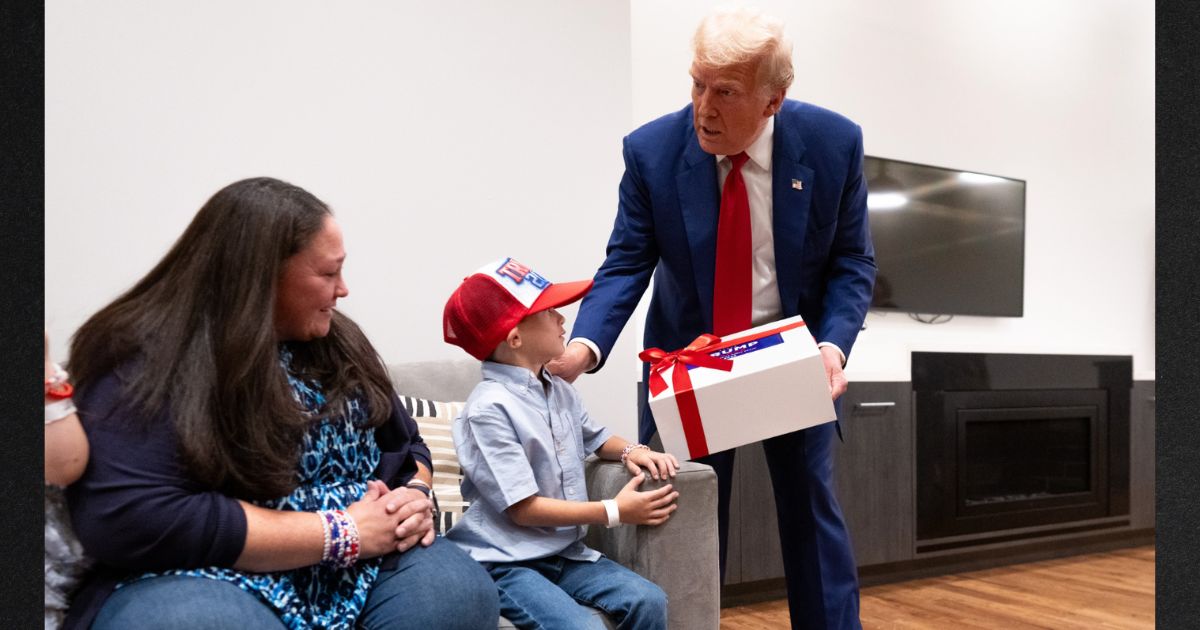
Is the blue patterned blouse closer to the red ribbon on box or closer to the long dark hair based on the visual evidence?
the long dark hair

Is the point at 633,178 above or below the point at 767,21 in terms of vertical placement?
below

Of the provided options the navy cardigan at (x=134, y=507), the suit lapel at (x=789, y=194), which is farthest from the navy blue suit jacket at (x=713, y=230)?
the navy cardigan at (x=134, y=507)

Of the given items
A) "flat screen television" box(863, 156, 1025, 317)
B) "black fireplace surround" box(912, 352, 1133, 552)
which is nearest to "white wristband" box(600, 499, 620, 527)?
"black fireplace surround" box(912, 352, 1133, 552)

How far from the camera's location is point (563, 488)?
5.28ft

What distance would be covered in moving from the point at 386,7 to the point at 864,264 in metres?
1.21

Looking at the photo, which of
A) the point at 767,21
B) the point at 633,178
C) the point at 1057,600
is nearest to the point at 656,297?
the point at 633,178

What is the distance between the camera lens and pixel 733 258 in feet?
5.66

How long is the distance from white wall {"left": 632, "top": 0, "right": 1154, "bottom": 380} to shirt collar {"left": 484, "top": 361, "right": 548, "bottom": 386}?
1972 millimetres

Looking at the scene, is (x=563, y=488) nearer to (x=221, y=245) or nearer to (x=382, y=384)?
(x=382, y=384)

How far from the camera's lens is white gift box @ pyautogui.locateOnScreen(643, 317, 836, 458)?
160 cm

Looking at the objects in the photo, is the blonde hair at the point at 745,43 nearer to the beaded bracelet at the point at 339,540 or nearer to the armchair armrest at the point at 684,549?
the armchair armrest at the point at 684,549

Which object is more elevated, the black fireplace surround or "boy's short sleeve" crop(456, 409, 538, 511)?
"boy's short sleeve" crop(456, 409, 538, 511)

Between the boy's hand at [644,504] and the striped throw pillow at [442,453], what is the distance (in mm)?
407

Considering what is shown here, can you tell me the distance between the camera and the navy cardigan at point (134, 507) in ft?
3.41
